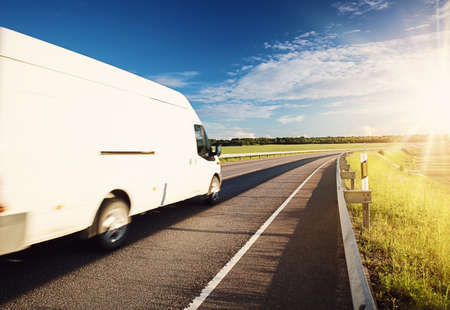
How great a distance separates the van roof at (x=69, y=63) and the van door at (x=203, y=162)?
6.16 feet

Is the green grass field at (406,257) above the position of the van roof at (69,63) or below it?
below

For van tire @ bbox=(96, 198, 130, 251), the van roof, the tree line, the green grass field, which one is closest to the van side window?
the van roof

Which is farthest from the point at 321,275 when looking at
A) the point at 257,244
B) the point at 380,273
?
the point at 257,244

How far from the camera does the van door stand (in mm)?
7481

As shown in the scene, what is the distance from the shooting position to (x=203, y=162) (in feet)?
25.4

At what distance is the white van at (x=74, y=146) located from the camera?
10.9 feet

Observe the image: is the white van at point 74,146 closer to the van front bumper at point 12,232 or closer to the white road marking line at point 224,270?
the van front bumper at point 12,232

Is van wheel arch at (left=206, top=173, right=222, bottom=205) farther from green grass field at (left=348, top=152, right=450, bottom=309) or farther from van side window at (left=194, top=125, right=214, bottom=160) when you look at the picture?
green grass field at (left=348, top=152, right=450, bottom=309)

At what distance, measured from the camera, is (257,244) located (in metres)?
5.07

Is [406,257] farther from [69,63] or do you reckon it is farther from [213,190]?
[69,63]

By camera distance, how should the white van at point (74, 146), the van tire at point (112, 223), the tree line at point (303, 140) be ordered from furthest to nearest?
the tree line at point (303, 140) → the van tire at point (112, 223) → the white van at point (74, 146)

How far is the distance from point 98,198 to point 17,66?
1.95 meters

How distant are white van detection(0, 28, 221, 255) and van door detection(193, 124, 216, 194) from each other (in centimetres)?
130

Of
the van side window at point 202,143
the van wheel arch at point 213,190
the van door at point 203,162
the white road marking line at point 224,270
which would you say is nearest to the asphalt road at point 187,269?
the white road marking line at point 224,270
